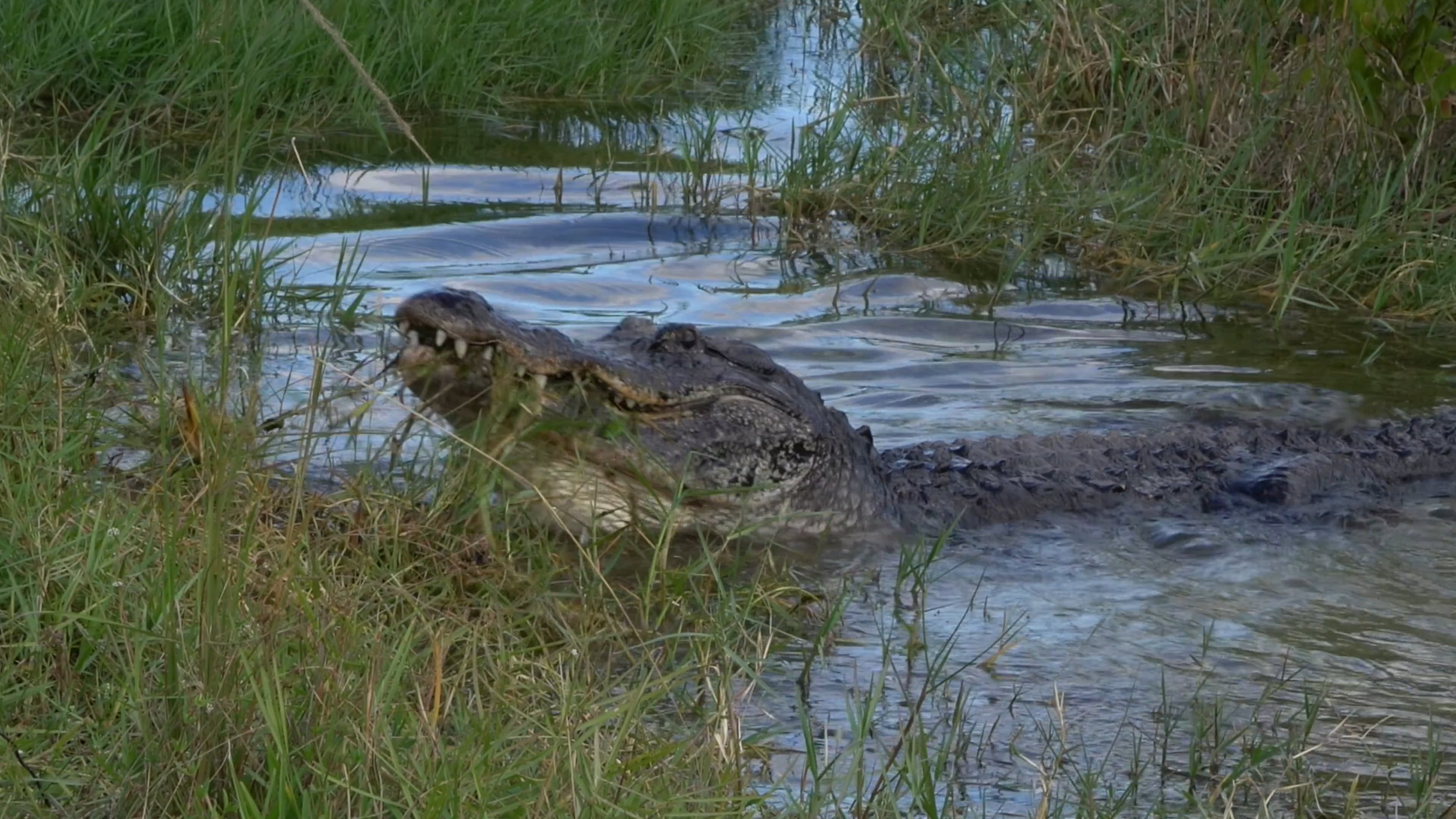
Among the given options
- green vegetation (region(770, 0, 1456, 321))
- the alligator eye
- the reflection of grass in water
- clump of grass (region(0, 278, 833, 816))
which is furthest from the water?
the alligator eye

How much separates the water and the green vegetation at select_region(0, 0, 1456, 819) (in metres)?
0.13

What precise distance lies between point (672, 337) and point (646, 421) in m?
0.25

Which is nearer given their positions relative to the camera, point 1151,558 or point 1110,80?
point 1151,558

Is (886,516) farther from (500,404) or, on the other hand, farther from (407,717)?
(407,717)

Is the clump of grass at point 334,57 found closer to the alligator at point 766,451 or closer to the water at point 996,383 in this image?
the water at point 996,383

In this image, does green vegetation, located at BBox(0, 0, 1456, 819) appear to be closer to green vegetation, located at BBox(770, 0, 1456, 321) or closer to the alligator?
green vegetation, located at BBox(770, 0, 1456, 321)

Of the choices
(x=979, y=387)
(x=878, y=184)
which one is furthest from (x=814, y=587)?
(x=878, y=184)

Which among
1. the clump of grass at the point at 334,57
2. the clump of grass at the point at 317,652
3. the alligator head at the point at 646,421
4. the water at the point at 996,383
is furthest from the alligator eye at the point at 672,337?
the clump of grass at the point at 334,57

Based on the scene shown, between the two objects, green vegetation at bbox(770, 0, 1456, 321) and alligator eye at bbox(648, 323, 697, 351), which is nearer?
alligator eye at bbox(648, 323, 697, 351)

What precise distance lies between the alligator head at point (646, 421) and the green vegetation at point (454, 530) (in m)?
0.16

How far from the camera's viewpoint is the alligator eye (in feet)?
14.9

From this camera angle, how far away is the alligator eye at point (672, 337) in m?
4.53

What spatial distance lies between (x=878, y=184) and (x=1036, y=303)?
2.74 ft

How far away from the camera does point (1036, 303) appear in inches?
277
